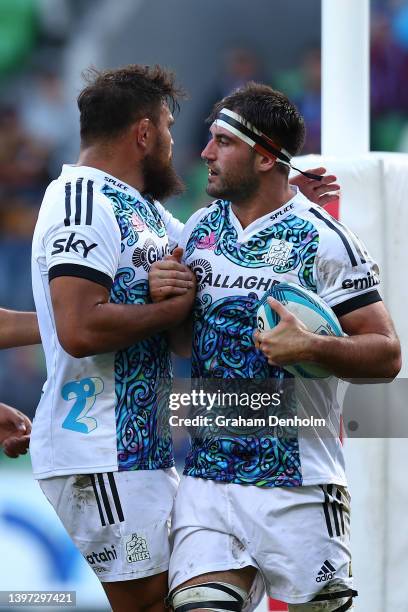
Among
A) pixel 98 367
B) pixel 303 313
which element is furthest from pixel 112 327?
pixel 303 313

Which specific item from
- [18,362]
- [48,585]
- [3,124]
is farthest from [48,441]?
[3,124]

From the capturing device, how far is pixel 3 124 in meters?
9.20

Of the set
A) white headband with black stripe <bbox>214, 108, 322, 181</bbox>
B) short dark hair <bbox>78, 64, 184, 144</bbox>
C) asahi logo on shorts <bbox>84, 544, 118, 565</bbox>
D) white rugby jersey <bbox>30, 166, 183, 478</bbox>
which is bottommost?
asahi logo on shorts <bbox>84, 544, 118, 565</bbox>

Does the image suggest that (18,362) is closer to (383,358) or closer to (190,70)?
(190,70)

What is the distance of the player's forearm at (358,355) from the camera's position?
310cm

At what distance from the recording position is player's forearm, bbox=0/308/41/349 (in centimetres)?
399

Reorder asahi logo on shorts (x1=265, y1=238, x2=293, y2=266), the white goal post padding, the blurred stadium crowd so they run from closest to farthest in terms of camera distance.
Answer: asahi logo on shorts (x1=265, y1=238, x2=293, y2=266) → the white goal post padding → the blurred stadium crowd

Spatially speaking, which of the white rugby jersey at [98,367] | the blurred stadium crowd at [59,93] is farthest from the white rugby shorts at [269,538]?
the blurred stadium crowd at [59,93]

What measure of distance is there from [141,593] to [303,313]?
39.4 inches

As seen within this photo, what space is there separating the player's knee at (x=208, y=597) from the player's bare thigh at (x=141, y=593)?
12 centimetres

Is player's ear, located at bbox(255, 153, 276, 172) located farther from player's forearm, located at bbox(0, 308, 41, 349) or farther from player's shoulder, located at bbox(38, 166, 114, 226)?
player's forearm, located at bbox(0, 308, 41, 349)

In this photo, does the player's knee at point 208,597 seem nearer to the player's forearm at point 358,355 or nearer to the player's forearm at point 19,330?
the player's forearm at point 358,355

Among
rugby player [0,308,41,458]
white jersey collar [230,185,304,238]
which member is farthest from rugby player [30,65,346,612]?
rugby player [0,308,41,458]

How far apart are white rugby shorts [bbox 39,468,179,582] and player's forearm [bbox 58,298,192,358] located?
1.33ft
